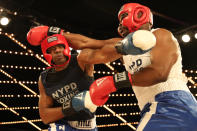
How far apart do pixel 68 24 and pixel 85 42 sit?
3.33 metres

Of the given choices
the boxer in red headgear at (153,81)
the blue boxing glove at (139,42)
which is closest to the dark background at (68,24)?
the boxer in red headgear at (153,81)

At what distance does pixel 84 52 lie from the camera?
2.59m

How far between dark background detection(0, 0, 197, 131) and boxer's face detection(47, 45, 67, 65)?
211cm

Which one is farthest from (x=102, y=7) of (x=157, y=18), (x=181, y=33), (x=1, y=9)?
(x=1, y=9)

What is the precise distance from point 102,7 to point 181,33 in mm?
1352

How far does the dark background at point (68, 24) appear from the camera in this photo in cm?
469

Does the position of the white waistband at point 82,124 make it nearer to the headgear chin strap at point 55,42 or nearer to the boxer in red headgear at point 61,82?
the boxer in red headgear at point 61,82

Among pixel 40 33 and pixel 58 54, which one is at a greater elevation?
pixel 40 33

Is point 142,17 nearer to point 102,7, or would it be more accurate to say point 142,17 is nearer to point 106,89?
point 106,89

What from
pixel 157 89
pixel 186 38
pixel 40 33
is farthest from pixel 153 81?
pixel 186 38

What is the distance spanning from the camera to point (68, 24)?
19.0ft

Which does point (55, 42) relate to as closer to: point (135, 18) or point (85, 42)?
point (85, 42)

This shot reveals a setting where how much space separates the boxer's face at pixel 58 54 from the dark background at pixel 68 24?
211 cm

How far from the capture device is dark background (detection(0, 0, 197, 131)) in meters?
4.69
